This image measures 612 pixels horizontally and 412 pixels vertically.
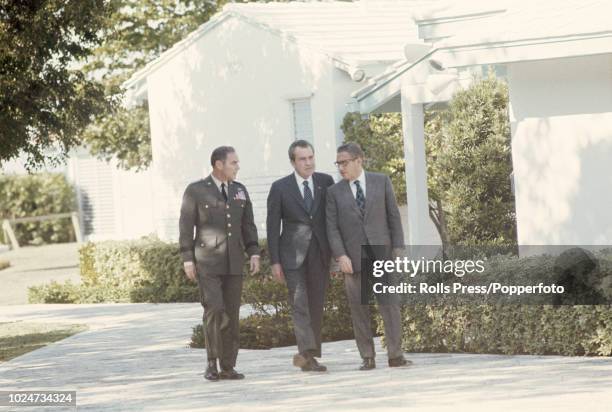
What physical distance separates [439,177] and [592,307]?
979cm

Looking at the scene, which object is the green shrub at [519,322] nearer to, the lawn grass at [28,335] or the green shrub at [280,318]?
the green shrub at [280,318]

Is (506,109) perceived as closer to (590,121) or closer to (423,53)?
(423,53)

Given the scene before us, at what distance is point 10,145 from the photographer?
52.4 feet

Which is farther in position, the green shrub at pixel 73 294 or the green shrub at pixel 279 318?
the green shrub at pixel 73 294

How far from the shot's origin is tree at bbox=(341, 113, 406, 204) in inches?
989

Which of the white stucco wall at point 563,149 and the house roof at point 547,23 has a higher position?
the house roof at point 547,23

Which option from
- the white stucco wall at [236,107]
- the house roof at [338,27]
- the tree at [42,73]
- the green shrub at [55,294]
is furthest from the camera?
the white stucco wall at [236,107]

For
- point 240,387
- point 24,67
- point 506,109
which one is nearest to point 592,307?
Result: point 240,387

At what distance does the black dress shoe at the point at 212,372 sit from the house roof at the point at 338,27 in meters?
13.7

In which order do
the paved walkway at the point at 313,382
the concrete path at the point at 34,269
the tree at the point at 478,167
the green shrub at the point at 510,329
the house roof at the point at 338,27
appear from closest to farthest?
the paved walkway at the point at 313,382
the green shrub at the point at 510,329
the tree at the point at 478,167
the house roof at the point at 338,27
the concrete path at the point at 34,269

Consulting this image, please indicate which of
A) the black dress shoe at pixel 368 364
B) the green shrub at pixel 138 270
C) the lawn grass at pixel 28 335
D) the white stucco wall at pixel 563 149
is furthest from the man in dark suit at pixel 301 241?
the green shrub at pixel 138 270

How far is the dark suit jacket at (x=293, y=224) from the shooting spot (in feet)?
41.9

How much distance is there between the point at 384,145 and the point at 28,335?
27.6ft

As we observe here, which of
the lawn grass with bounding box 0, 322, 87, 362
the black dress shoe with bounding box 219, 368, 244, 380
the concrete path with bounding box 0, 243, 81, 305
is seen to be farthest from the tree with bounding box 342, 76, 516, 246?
the concrete path with bounding box 0, 243, 81, 305
